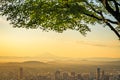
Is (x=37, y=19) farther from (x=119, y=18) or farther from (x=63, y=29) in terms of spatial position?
(x=119, y=18)

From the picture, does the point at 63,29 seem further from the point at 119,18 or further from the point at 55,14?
the point at 119,18

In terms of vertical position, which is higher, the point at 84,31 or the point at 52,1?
the point at 52,1

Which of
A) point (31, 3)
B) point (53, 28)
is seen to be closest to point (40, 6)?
point (31, 3)

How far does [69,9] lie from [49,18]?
222 centimetres

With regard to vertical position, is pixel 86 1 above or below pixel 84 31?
above

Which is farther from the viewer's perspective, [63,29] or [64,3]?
[63,29]

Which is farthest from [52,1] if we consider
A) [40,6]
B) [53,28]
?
[53,28]

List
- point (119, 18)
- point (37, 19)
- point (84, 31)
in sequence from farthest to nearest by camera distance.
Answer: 1. point (84, 31)
2. point (37, 19)
3. point (119, 18)

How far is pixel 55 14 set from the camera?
29578mm

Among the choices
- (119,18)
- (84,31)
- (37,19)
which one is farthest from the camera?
(84,31)

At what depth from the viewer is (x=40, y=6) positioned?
2941 cm

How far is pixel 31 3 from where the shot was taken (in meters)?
29.5

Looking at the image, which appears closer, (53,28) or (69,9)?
(69,9)

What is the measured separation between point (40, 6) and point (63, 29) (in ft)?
12.2
